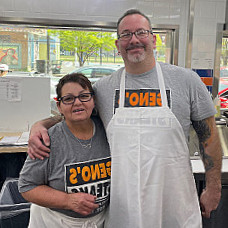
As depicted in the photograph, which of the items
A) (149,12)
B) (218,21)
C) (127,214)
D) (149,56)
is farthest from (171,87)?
(218,21)

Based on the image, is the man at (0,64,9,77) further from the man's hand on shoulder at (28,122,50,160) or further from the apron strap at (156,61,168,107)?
the apron strap at (156,61,168,107)

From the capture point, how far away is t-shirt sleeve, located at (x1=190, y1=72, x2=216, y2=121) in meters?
1.39

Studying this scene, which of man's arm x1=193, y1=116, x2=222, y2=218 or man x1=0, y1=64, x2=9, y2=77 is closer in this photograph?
man's arm x1=193, y1=116, x2=222, y2=218

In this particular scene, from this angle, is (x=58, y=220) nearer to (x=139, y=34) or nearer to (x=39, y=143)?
(x=39, y=143)

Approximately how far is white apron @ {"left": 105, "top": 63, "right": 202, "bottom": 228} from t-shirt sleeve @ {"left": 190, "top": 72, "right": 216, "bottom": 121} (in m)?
0.11

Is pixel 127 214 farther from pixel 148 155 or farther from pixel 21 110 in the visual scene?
pixel 21 110

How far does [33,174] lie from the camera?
4.35 feet

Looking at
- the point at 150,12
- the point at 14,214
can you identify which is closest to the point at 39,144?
the point at 14,214

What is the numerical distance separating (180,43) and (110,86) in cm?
225

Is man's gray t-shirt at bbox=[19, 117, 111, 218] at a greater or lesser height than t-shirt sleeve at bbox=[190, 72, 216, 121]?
lesser

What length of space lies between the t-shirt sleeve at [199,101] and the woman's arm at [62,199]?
2.02 feet

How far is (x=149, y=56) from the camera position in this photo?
141cm

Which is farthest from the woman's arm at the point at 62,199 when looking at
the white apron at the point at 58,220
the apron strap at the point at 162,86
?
the apron strap at the point at 162,86

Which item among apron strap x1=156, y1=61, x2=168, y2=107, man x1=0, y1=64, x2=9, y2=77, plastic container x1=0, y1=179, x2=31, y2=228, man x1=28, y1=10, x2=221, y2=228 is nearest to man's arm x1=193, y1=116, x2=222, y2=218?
man x1=28, y1=10, x2=221, y2=228
